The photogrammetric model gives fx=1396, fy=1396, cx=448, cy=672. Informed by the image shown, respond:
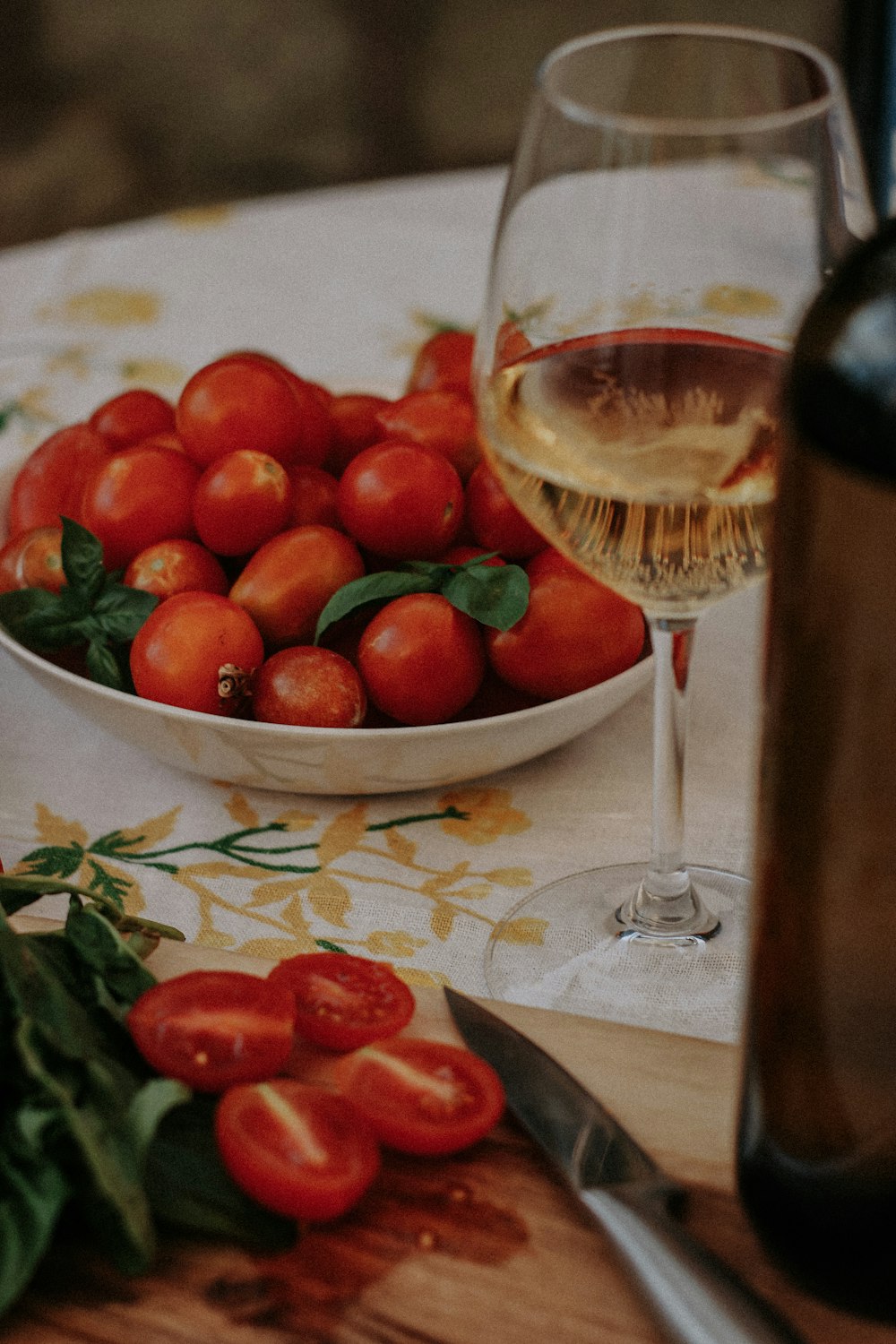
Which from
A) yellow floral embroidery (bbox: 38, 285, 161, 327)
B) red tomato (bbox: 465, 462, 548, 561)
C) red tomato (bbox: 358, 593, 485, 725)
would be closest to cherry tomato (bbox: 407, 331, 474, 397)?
red tomato (bbox: 465, 462, 548, 561)

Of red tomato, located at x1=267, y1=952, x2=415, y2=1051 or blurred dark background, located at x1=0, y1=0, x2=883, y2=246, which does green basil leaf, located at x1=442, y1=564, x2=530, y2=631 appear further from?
blurred dark background, located at x1=0, y1=0, x2=883, y2=246

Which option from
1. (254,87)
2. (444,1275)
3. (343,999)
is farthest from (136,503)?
(254,87)

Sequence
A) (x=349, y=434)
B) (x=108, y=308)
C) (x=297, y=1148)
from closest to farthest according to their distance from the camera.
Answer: (x=297, y=1148) < (x=349, y=434) < (x=108, y=308)

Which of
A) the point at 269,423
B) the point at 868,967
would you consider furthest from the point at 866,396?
the point at 269,423

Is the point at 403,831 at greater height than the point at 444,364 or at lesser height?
lesser

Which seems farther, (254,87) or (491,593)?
(254,87)

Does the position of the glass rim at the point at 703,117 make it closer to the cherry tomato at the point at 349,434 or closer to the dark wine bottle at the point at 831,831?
the dark wine bottle at the point at 831,831

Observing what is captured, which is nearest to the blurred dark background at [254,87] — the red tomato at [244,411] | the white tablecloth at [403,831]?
the white tablecloth at [403,831]

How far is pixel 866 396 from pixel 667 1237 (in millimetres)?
276

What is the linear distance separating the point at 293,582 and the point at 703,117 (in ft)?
1.11

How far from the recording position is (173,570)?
2.69ft

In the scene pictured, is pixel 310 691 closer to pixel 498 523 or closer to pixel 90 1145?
pixel 498 523

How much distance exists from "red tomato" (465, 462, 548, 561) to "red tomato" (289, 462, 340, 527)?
90 mm

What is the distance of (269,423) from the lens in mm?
870
